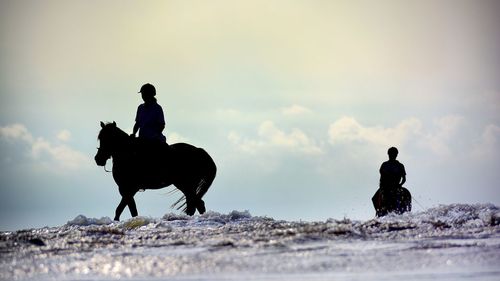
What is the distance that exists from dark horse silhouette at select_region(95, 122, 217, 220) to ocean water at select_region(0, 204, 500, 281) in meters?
3.17

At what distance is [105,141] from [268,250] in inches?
350

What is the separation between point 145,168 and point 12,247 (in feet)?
24.7

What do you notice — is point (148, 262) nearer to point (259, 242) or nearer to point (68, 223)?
point (259, 242)

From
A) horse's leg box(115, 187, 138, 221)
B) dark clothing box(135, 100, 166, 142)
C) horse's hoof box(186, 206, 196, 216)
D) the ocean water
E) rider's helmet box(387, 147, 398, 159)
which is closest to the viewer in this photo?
the ocean water

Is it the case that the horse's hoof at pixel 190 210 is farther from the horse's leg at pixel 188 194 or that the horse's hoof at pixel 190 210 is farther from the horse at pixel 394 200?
the horse at pixel 394 200

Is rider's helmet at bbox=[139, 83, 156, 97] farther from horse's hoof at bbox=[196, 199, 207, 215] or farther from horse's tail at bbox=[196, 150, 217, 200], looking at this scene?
horse's hoof at bbox=[196, 199, 207, 215]

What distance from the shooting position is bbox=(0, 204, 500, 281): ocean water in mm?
10820

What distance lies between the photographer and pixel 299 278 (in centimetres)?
1033

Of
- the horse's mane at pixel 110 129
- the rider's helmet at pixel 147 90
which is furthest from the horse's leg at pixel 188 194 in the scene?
the rider's helmet at pixel 147 90

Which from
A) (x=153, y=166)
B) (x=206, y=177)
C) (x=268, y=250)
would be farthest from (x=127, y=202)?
(x=268, y=250)

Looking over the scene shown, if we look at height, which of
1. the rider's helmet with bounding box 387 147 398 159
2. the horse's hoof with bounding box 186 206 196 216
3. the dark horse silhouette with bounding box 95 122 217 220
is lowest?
the horse's hoof with bounding box 186 206 196 216

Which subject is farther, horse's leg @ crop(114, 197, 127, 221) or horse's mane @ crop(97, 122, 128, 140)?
horse's leg @ crop(114, 197, 127, 221)

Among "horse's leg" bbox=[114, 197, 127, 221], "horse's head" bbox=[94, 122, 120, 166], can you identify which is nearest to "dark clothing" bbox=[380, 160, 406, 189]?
"horse's leg" bbox=[114, 197, 127, 221]

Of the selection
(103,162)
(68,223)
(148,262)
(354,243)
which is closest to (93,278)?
(148,262)
